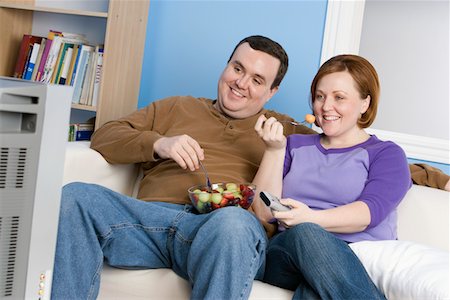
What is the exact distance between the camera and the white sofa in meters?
1.51

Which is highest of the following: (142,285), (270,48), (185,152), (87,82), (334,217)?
(270,48)

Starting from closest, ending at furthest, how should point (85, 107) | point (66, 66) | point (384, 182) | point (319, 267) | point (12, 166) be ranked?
1. point (12, 166)
2. point (319, 267)
3. point (384, 182)
4. point (85, 107)
5. point (66, 66)

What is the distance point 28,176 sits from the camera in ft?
A: 3.25

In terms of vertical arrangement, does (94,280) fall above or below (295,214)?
below

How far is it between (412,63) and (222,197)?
10.2 feet

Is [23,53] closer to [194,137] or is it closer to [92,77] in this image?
[92,77]

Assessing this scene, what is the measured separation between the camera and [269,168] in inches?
74.9

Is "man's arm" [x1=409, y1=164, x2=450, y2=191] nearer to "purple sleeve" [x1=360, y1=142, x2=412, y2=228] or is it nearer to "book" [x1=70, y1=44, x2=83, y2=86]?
"purple sleeve" [x1=360, y1=142, x2=412, y2=228]

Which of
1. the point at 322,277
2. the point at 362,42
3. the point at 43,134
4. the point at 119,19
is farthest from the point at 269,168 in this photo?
the point at 362,42

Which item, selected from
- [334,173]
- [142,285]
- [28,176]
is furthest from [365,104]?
[28,176]

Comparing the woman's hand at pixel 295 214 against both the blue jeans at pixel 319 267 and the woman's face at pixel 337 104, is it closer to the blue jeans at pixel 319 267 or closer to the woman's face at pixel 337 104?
the blue jeans at pixel 319 267

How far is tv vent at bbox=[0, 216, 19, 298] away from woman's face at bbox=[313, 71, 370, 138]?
1.08 meters

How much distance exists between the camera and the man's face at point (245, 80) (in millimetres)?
2111

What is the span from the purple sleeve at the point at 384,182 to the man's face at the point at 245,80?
1.47ft
